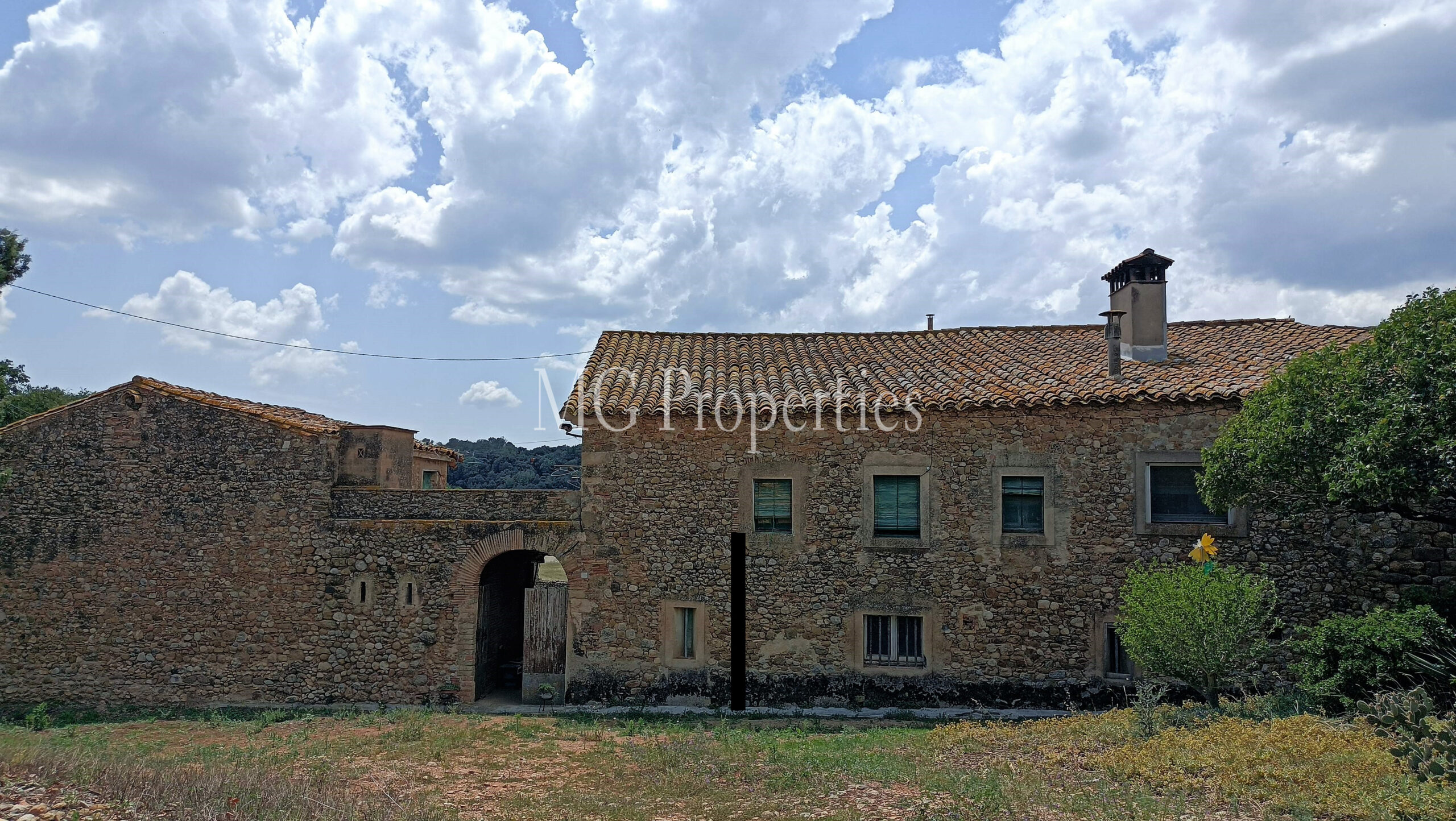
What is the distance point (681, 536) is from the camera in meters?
13.4

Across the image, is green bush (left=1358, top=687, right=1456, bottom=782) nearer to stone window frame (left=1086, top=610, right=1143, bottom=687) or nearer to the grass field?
the grass field

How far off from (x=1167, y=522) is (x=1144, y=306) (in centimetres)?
392

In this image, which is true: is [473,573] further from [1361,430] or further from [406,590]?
[1361,430]

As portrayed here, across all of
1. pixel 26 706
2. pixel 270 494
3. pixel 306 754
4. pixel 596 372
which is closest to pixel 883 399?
pixel 596 372

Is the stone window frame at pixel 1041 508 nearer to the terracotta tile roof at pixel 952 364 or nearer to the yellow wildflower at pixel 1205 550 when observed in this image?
the terracotta tile roof at pixel 952 364

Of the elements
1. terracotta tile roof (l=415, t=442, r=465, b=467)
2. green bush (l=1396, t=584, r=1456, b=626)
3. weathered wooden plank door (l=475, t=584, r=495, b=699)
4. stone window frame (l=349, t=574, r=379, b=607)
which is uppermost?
terracotta tile roof (l=415, t=442, r=465, b=467)

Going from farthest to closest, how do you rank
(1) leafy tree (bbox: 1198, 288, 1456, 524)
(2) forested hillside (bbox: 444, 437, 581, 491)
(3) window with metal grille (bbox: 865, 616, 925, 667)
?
(2) forested hillside (bbox: 444, 437, 581, 491) → (3) window with metal grille (bbox: 865, 616, 925, 667) → (1) leafy tree (bbox: 1198, 288, 1456, 524)

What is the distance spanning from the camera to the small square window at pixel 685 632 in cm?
1331

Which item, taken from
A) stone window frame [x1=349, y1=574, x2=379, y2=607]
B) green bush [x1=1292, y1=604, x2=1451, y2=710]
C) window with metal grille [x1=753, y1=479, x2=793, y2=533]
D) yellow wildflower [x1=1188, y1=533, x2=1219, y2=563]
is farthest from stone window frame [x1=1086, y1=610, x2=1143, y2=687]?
stone window frame [x1=349, y1=574, x2=379, y2=607]

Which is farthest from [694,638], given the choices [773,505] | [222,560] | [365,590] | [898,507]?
[222,560]

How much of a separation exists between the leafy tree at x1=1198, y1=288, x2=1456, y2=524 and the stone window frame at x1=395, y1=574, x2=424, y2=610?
12.1 metres

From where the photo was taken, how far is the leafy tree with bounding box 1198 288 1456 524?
8.67m

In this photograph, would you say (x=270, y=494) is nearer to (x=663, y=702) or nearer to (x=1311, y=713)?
(x=663, y=702)

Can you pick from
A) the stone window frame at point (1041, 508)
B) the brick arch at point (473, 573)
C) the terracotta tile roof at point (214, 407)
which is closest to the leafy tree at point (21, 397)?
the terracotta tile roof at point (214, 407)
